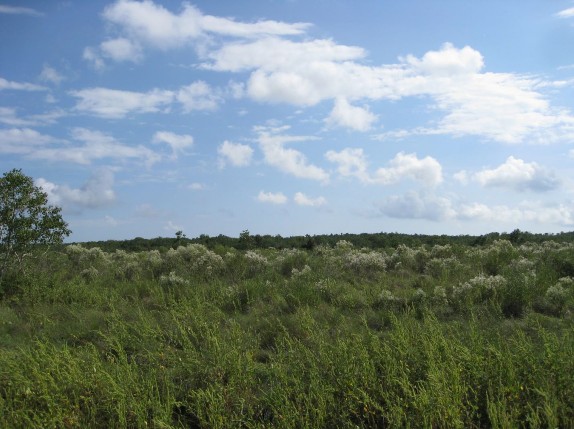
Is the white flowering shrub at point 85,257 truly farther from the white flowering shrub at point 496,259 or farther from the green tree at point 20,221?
the white flowering shrub at point 496,259

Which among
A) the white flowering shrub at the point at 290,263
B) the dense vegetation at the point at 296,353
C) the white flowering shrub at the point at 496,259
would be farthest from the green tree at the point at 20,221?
the white flowering shrub at the point at 496,259

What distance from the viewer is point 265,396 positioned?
6.56m

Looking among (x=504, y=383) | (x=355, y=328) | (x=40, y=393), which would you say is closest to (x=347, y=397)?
(x=504, y=383)

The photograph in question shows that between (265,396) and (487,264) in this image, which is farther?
(487,264)

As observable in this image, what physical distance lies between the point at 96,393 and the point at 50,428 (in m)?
0.80

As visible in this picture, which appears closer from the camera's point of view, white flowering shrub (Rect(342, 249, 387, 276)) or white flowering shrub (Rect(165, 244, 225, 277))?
white flowering shrub (Rect(342, 249, 387, 276))

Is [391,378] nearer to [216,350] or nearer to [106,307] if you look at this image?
[216,350]

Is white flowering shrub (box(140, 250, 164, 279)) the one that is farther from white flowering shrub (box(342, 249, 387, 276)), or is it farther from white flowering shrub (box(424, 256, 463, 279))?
white flowering shrub (box(424, 256, 463, 279))

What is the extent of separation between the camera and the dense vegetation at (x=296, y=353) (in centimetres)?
597

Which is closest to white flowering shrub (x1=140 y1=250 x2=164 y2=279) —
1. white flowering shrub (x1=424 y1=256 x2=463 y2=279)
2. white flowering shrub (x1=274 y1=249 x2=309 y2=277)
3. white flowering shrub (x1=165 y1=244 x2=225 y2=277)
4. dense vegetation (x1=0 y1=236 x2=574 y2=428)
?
white flowering shrub (x1=165 y1=244 x2=225 y2=277)

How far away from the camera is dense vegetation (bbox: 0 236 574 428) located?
19.6ft

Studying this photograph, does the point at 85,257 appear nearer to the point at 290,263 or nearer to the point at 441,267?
the point at 290,263

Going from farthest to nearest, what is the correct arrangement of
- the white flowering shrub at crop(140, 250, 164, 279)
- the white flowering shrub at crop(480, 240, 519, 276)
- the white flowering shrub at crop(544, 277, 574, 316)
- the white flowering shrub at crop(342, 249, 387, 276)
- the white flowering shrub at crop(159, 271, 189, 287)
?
the white flowering shrub at crop(140, 250, 164, 279) < the white flowering shrub at crop(342, 249, 387, 276) < the white flowering shrub at crop(480, 240, 519, 276) < the white flowering shrub at crop(159, 271, 189, 287) < the white flowering shrub at crop(544, 277, 574, 316)

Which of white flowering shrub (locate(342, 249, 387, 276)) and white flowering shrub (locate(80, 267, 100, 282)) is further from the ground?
white flowering shrub (locate(342, 249, 387, 276))
